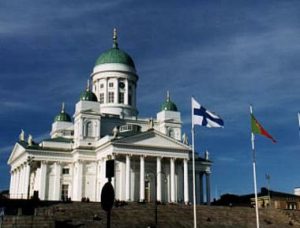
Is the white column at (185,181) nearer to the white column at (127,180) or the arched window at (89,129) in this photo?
the white column at (127,180)

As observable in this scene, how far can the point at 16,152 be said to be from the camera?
80.1 meters

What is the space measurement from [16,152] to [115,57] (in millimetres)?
23463

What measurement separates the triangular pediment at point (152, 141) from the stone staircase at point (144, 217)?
40.2ft

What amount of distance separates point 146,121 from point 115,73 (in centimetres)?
980

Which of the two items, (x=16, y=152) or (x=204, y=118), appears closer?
(x=204, y=118)

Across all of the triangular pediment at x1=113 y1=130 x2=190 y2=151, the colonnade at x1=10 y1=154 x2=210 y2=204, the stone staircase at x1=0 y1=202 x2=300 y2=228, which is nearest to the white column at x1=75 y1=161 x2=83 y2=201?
the colonnade at x1=10 y1=154 x2=210 y2=204

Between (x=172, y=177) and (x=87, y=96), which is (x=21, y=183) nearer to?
(x=87, y=96)

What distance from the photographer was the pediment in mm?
74581

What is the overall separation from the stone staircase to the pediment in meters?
25.1

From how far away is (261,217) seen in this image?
5966cm

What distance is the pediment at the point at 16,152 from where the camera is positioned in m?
74.6

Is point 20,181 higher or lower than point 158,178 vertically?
higher

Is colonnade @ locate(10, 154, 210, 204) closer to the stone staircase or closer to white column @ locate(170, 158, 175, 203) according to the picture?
white column @ locate(170, 158, 175, 203)

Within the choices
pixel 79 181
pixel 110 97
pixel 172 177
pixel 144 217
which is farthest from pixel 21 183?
pixel 144 217
